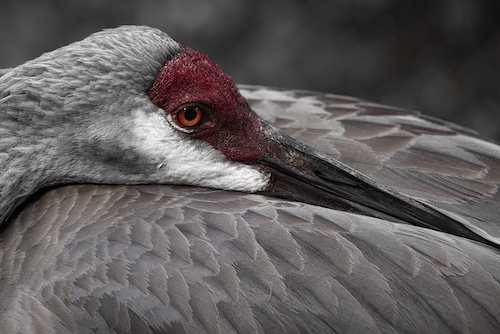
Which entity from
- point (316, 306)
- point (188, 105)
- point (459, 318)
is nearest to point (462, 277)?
point (459, 318)

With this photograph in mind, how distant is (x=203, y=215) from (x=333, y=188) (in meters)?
0.58

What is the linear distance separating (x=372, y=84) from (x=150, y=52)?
3.38 metres

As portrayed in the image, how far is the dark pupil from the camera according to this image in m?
2.20

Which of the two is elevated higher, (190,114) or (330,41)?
(330,41)

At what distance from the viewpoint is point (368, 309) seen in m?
1.86

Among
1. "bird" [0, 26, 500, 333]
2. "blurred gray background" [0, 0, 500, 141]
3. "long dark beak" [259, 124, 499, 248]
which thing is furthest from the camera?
"blurred gray background" [0, 0, 500, 141]


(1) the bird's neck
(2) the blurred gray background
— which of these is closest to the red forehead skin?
(1) the bird's neck

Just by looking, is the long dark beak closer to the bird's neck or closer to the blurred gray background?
the bird's neck

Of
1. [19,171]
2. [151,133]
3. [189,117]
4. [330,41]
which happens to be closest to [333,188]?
[189,117]

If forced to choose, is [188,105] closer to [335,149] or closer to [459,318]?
[335,149]

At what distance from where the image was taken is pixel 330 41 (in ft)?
16.5

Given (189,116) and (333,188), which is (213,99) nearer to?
(189,116)

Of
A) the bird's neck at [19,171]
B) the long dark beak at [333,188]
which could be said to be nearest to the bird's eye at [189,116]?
the long dark beak at [333,188]

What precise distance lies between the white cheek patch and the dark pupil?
8 centimetres
